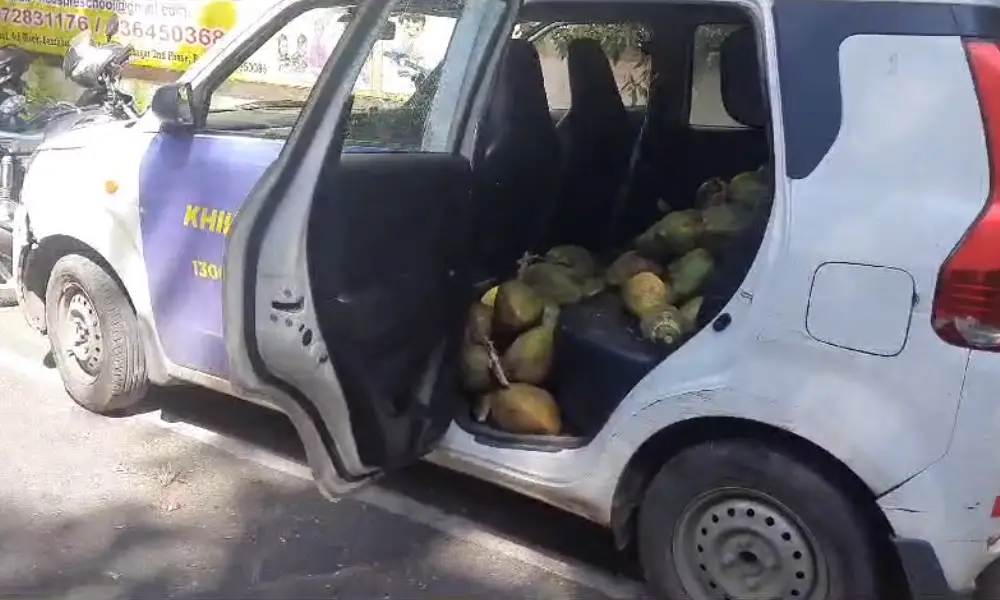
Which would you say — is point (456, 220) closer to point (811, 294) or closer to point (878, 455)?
point (811, 294)

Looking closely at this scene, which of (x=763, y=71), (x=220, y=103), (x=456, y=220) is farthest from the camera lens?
(x=220, y=103)

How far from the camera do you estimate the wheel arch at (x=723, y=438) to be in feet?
8.62

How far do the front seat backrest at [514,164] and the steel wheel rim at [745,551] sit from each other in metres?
1.29

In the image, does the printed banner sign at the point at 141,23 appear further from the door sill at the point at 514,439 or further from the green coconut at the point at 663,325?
the green coconut at the point at 663,325

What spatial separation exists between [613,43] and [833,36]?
204cm

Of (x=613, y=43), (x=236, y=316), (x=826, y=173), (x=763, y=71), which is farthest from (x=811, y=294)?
(x=613, y=43)

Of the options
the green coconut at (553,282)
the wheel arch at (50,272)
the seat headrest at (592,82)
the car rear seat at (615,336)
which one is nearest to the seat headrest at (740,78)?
the car rear seat at (615,336)

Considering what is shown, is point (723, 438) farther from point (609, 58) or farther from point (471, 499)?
point (609, 58)

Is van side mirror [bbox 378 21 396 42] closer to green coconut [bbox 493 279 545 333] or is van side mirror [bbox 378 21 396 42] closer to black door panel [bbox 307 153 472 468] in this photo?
black door panel [bbox 307 153 472 468]

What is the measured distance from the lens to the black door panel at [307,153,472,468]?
9.67ft

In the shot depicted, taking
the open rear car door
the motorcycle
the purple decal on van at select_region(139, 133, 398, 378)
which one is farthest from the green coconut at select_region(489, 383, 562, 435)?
the motorcycle

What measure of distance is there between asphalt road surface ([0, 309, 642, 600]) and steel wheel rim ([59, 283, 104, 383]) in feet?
0.78

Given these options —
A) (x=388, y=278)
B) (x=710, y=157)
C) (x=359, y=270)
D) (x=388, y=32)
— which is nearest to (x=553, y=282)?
(x=388, y=278)

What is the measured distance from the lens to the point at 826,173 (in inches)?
99.8
